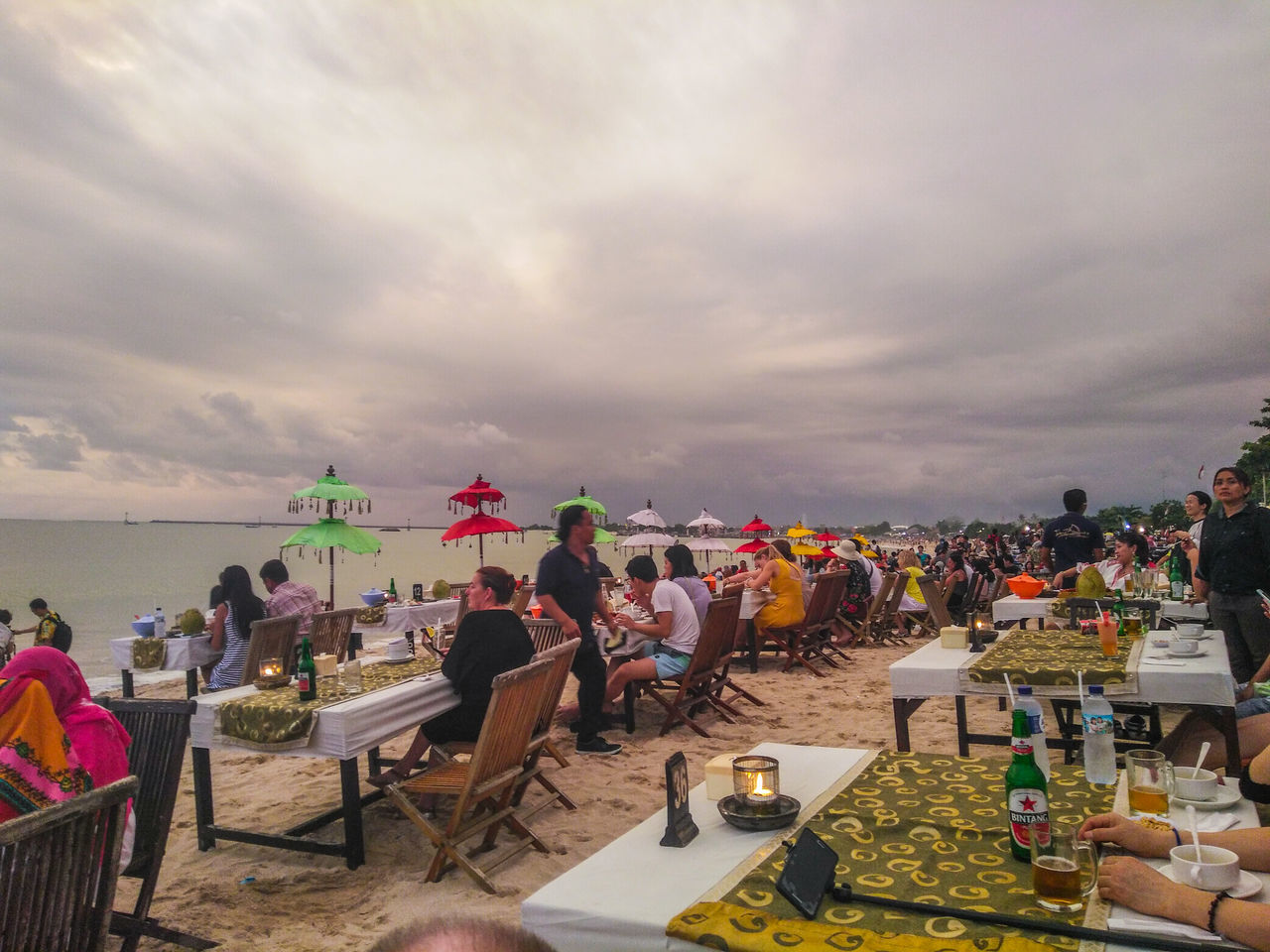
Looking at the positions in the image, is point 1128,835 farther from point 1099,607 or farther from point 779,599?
point 779,599

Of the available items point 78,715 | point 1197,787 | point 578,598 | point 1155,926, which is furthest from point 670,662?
point 1155,926

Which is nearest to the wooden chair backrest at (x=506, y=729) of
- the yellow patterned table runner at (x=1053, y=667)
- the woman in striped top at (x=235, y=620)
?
the yellow patterned table runner at (x=1053, y=667)

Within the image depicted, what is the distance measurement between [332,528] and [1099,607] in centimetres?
727

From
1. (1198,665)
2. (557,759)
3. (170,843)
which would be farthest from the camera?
(557,759)

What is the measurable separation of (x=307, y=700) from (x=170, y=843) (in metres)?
1.20

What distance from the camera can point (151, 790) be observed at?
9.37ft

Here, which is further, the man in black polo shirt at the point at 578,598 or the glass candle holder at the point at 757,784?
the man in black polo shirt at the point at 578,598

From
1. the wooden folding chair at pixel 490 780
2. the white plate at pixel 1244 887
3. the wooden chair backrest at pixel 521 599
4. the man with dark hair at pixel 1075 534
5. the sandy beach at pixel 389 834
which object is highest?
the man with dark hair at pixel 1075 534

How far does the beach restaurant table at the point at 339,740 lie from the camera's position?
11.6 ft

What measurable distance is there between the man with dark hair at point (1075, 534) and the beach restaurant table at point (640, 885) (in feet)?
22.9

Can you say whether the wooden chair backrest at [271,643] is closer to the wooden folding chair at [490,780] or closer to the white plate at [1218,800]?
the wooden folding chair at [490,780]

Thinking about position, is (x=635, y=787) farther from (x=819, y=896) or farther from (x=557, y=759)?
(x=819, y=896)

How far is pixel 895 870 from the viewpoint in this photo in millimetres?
1465

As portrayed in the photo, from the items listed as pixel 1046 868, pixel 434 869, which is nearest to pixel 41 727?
pixel 434 869
